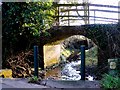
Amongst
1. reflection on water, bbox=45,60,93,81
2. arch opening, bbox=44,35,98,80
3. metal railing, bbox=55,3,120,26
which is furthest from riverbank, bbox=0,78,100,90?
metal railing, bbox=55,3,120,26

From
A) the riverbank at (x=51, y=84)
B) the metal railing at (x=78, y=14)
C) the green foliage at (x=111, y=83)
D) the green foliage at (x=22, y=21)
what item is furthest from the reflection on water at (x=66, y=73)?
the green foliage at (x=111, y=83)

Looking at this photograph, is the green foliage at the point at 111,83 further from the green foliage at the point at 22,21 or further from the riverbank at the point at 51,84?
the green foliage at the point at 22,21

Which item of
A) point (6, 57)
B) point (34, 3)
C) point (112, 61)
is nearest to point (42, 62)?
point (6, 57)

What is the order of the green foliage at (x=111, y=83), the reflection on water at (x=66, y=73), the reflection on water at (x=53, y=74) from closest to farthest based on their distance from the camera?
the green foliage at (x=111, y=83) → the reflection on water at (x=66, y=73) → the reflection on water at (x=53, y=74)

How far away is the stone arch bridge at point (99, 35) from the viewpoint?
855 cm

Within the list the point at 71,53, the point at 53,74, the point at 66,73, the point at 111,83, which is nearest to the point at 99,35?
the point at 66,73

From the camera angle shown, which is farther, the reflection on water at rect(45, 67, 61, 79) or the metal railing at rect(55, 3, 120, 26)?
the metal railing at rect(55, 3, 120, 26)

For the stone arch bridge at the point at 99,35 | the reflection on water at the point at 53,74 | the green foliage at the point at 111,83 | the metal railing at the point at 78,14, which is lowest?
the reflection on water at the point at 53,74

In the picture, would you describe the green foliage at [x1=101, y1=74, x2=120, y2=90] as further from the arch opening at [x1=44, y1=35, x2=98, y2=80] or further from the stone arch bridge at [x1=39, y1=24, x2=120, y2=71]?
the arch opening at [x1=44, y1=35, x2=98, y2=80]

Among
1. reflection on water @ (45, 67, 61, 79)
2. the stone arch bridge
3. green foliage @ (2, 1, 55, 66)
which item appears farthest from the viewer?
reflection on water @ (45, 67, 61, 79)

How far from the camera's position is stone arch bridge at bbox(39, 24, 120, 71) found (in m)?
8.55

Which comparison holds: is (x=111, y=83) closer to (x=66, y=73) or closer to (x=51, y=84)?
(x=51, y=84)

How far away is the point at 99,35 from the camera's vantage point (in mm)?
10234

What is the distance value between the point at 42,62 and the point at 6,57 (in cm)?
242
